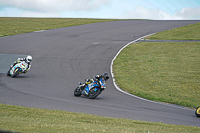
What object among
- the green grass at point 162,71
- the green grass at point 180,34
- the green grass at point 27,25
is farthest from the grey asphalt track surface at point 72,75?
the green grass at point 27,25

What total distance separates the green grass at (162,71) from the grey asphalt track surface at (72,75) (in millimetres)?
1323

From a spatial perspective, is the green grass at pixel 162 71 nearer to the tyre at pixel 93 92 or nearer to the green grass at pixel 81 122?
the tyre at pixel 93 92

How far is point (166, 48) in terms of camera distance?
32.7m

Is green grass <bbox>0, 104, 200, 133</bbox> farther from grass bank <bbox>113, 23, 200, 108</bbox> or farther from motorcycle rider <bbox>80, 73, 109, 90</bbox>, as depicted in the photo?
grass bank <bbox>113, 23, 200, 108</bbox>

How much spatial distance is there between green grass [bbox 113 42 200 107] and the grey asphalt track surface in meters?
1.32

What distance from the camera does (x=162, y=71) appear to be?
23.8m

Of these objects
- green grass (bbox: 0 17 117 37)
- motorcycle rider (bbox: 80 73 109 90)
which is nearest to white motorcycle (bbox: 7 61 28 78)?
motorcycle rider (bbox: 80 73 109 90)

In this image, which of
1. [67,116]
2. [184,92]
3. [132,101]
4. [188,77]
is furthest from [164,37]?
[67,116]

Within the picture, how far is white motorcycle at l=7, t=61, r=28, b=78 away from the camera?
20.0m

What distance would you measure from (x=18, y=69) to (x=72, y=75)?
4.13 m

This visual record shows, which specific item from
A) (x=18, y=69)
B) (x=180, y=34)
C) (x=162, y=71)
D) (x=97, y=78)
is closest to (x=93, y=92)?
(x=97, y=78)

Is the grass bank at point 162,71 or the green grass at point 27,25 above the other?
the green grass at point 27,25

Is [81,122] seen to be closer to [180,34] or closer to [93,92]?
[93,92]

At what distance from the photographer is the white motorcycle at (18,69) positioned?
65.6ft
